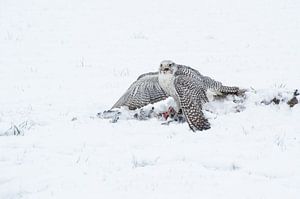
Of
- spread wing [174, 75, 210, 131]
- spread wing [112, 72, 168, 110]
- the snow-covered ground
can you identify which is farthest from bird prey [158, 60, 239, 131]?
spread wing [112, 72, 168, 110]

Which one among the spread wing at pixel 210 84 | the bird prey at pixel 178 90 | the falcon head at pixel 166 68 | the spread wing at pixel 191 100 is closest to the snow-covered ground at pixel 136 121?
the spread wing at pixel 191 100

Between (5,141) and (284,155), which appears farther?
(5,141)

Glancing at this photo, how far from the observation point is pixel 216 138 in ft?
22.5

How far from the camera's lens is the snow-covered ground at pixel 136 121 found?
536 cm

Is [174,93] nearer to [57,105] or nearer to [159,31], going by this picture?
[57,105]

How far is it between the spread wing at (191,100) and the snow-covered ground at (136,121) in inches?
6.6

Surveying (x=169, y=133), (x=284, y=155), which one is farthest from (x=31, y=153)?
(x=284, y=155)

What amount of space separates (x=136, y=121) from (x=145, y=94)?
85 cm

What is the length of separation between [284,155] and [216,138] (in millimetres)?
1025

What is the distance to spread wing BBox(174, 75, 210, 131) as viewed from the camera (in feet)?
23.6

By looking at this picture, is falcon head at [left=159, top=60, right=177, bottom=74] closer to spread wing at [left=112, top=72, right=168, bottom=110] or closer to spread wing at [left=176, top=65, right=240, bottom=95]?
spread wing at [left=176, top=65, right=240, bottom=95]

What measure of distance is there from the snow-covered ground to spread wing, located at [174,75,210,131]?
0.17 meters

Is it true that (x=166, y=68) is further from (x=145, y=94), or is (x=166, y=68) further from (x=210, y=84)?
(x=210, y=84)

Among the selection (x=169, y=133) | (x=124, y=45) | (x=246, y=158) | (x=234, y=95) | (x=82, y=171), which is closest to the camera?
(x=82, y=171)
